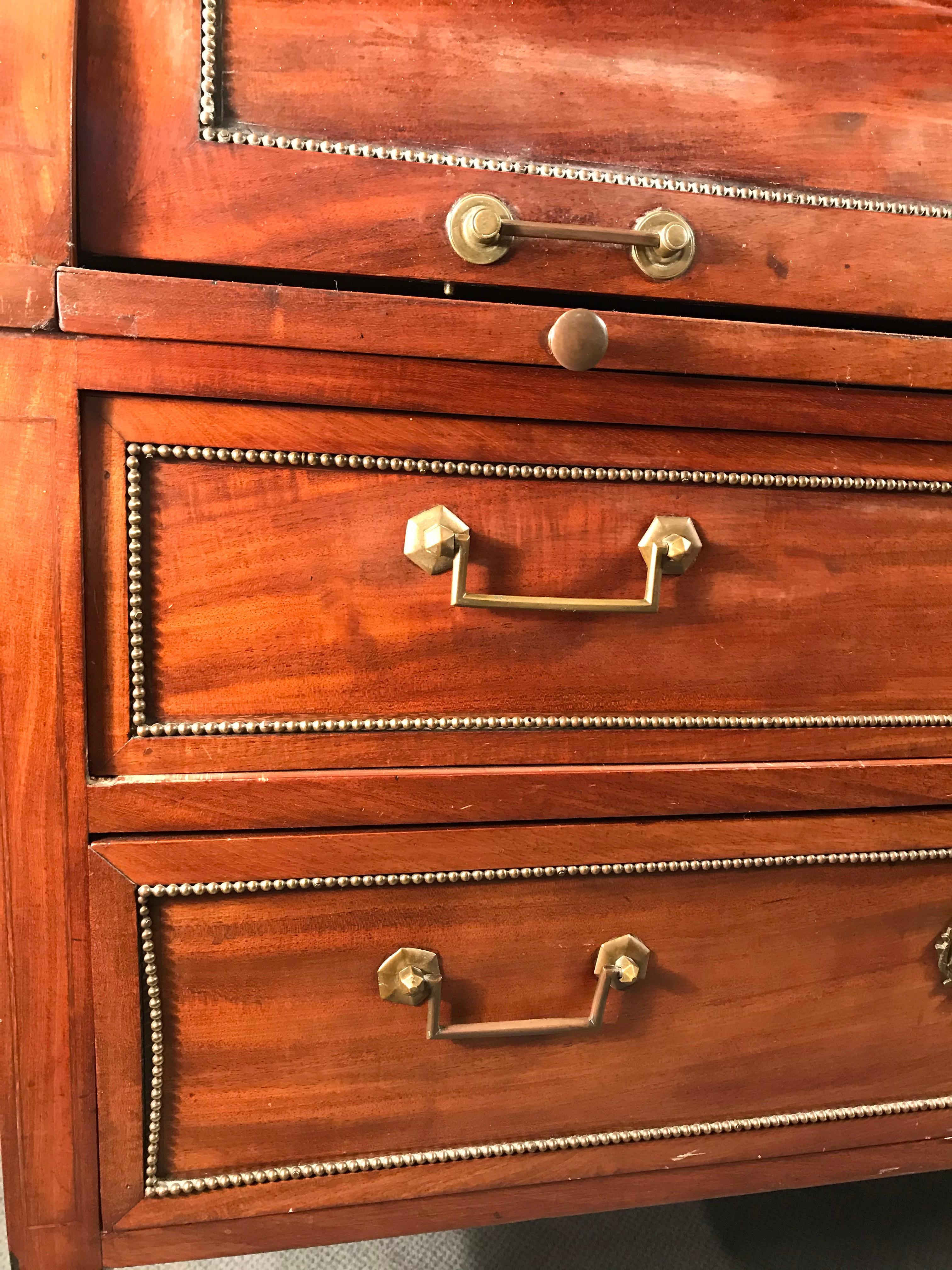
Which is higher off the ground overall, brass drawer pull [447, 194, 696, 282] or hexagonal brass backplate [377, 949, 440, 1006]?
brass drawer pull [447, 194, 696, 282]

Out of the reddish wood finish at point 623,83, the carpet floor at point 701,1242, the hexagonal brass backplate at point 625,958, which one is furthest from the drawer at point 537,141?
the carpet floor at point 701,1242

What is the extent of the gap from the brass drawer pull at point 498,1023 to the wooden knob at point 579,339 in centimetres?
31

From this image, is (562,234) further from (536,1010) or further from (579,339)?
(536,1010)

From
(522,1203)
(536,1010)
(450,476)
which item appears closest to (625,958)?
(536,1010)

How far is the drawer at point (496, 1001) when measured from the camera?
1.44ft

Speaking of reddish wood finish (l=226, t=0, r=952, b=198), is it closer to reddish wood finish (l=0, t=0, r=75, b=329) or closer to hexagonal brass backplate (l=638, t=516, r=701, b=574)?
reddish wood finish (l=0, t=0, r=75, b=329)

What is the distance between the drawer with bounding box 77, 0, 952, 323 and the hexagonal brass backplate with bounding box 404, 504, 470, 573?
0.11 metres

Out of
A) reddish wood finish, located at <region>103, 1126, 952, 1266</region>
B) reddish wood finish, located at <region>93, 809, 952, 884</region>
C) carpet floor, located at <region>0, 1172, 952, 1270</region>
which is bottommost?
carpet floor, located at <region>0, 1172, 952, 1270</region>

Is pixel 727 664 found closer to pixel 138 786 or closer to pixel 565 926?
pixel 565 926

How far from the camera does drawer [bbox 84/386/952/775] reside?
0.40 meters

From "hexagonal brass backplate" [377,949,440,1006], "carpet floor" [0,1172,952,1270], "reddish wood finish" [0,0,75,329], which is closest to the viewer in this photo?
"reddish wood finish" [0,0,75,329]

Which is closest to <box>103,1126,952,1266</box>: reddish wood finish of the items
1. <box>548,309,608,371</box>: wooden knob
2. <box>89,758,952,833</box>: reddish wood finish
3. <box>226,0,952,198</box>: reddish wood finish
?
<box>89,758,952,833</box>: reddish wood finish

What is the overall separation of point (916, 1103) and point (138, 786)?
1.72 ft

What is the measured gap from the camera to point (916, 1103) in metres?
0.55
